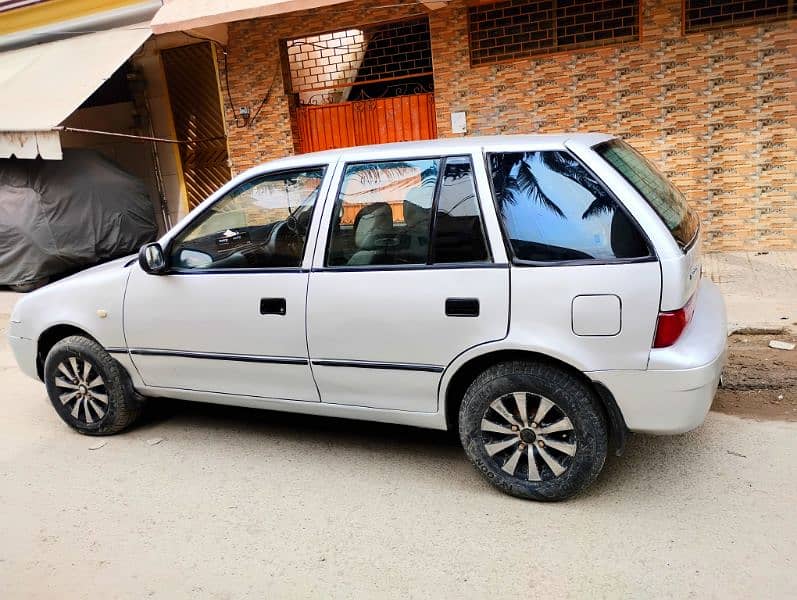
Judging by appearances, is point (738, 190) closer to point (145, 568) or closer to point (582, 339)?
point (582, 339)

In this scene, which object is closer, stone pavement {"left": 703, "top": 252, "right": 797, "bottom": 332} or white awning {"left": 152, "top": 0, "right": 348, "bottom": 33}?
stone pavement {"left": 703, "top": 252, "right": 797, "bottom": 332}

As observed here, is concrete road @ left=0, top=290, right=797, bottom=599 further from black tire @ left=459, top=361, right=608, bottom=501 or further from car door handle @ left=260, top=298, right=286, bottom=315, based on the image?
car door handle @ left=260, top=298, right=286, bottom=315

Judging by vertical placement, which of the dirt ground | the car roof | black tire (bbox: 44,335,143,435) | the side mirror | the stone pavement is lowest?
the dirt ground

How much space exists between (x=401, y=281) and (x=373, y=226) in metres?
0.38

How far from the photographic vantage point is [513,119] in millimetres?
8680

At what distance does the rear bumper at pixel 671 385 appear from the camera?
9.48 feet

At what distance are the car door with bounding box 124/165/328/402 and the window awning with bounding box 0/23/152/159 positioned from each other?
513 centimetres

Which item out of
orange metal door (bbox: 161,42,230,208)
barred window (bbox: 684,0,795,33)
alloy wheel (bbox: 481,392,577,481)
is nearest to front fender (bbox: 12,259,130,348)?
alloy wheel (bbox: 481,392,577,481)

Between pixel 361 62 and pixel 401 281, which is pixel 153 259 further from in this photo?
pixel 361 62

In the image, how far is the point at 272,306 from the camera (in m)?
3.58

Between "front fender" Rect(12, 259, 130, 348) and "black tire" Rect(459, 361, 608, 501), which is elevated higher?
"front fender" Rect(12, 259, 130, 348)

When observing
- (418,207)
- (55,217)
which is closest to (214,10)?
(55,217)

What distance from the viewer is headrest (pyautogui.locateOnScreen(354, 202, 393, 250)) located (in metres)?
3.46

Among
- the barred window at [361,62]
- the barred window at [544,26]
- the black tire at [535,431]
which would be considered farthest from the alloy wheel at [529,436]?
the barred window at [361,62]
